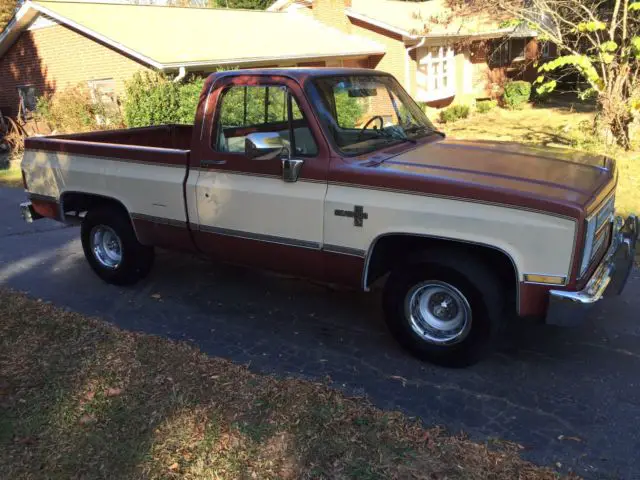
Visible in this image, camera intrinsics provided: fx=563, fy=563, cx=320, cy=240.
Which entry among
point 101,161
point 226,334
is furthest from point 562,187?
point 101,161

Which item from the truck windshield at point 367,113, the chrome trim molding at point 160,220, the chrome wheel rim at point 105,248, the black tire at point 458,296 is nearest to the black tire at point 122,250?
the chrome wheel rim at point 105,248

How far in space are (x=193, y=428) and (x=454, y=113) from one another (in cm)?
1736

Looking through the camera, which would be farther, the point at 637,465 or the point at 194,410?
the point at 194,410

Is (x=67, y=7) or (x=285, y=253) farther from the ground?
(x=67, y=7)

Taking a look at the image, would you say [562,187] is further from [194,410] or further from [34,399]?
[34,399]

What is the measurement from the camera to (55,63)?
17.2 m

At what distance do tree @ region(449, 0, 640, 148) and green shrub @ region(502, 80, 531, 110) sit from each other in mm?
9422

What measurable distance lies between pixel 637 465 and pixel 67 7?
18.6m

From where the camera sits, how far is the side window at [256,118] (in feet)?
→ 13.8

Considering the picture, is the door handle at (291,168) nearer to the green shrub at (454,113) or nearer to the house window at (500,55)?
the green shrub at (454,113)

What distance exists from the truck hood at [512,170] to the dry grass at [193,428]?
149 cm

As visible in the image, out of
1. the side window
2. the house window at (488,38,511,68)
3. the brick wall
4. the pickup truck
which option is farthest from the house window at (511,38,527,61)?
the side window

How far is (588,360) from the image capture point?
4074mm

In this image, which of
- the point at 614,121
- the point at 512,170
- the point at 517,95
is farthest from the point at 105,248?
the point at 517,95
